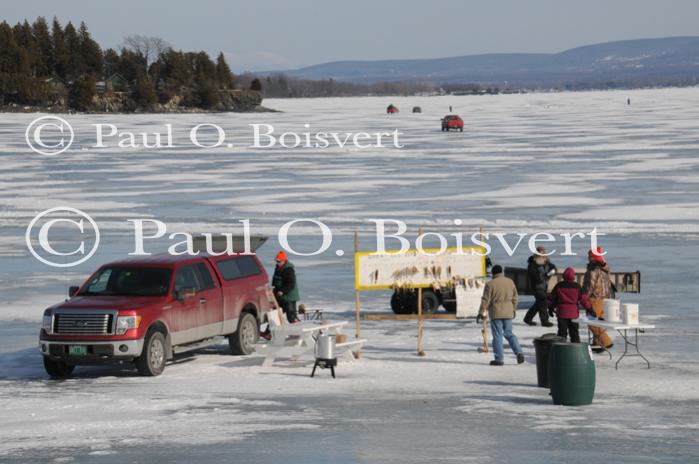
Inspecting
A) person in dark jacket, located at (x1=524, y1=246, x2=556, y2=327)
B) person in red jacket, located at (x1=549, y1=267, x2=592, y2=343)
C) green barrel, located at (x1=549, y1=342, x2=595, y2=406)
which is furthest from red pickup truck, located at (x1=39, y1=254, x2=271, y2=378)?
green barrel, located at (x1=549, y1=342, x2=595, y2=406)

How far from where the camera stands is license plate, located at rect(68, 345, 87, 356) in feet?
62.1

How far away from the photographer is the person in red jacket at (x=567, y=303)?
65.6 feet

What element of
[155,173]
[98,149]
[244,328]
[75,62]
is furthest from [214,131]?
[75,62]

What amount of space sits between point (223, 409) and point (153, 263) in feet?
14.6

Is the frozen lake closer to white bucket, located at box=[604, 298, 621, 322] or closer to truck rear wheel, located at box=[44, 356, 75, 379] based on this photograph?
truck rear wheel, located at box=[44, 356, 75, 379]

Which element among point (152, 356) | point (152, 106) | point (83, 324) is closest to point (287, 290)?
point (152, 356)

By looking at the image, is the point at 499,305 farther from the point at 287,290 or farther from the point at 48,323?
the point at 48,323

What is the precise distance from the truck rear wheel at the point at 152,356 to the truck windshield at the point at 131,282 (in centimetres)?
82

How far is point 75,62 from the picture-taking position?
198 m

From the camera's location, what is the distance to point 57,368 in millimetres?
19422

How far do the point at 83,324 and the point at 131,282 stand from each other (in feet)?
4.67

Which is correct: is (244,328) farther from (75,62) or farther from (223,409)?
(75,62)

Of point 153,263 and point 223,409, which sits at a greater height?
point 153,263

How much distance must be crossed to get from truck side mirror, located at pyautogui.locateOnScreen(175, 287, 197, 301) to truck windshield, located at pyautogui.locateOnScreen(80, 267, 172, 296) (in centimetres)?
18
